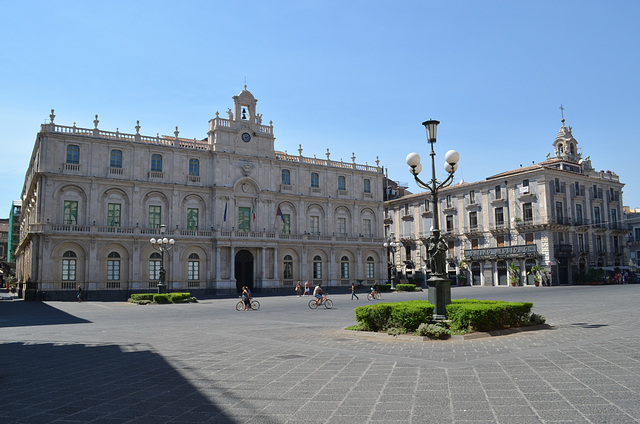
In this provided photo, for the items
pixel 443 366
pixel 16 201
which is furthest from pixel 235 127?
pixel 16 201

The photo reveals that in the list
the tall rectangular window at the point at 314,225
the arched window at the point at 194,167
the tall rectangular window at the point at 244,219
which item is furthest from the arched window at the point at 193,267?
the tall rectangular window at the point at 314,225

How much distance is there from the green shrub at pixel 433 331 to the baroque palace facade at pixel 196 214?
1137 inches

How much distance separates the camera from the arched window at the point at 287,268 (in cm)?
5309

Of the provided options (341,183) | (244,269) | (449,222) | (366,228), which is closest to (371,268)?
(366,228)

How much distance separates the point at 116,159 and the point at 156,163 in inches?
140

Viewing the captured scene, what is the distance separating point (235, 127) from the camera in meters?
51.3

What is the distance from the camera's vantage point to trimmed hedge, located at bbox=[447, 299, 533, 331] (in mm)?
13258

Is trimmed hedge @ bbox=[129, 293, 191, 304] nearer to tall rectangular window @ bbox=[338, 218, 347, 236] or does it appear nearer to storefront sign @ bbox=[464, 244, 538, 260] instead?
tall rectangular window @ bbox=[338, 218, 347, 236]

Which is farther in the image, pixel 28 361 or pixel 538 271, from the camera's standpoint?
pixel 538 271

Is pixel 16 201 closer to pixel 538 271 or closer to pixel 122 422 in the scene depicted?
pixel 538 271

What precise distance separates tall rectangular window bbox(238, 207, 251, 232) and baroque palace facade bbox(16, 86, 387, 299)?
4.1 inches

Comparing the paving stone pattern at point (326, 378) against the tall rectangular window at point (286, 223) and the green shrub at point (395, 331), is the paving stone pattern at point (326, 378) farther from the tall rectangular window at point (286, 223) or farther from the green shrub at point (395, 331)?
the tall rectangular window at point (286, 223)

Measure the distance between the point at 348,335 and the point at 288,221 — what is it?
40186 millimetres

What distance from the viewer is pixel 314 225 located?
55844 mm
